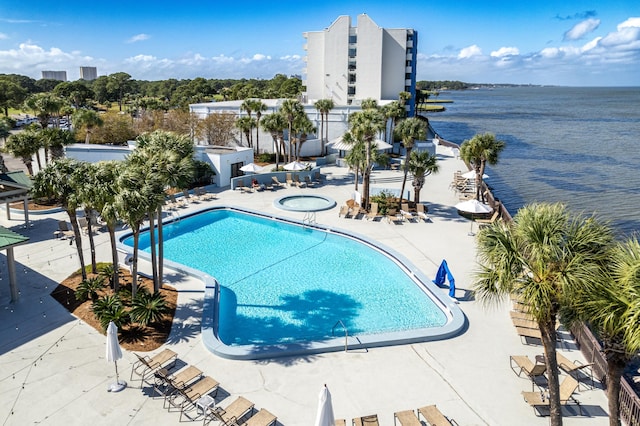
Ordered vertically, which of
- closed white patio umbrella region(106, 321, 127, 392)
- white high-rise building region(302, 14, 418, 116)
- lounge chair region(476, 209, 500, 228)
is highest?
white high-rise building region(302, 14, 418, 116)

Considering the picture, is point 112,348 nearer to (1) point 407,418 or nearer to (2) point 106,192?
(2) point 106,192

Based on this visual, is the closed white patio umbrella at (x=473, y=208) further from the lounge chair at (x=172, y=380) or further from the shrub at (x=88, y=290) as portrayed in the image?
the shrub at (x=88, y=290)

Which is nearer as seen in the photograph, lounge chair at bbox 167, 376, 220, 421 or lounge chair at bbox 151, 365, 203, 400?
lounge chair at bbox 167, 376, 220, 421

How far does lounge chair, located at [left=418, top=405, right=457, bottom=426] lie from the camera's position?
9844 mm

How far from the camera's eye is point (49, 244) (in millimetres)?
21219

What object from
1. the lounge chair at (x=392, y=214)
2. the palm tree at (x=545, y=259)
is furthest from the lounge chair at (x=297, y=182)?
the palm tree at (x=545, y=259)

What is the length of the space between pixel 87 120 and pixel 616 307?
136 feet

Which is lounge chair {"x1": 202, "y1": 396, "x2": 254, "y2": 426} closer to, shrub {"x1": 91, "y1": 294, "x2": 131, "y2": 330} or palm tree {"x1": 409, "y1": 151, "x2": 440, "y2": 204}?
shrub {"x1": 91, "y1": 294, "x2": 131, "y2": 330}

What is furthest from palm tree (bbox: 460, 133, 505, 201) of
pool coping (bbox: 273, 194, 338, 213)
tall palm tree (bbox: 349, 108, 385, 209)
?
pool coping (bbox: 273, 194, 338, 213)

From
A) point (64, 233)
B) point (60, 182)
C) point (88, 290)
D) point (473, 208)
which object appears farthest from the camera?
point (473, 208)

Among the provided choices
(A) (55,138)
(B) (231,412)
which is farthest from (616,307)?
(A) (55,138)

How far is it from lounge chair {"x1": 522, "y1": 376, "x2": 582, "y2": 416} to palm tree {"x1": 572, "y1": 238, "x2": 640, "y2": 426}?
261 cm

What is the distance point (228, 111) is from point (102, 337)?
128 feet

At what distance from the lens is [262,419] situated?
9.80 meters
